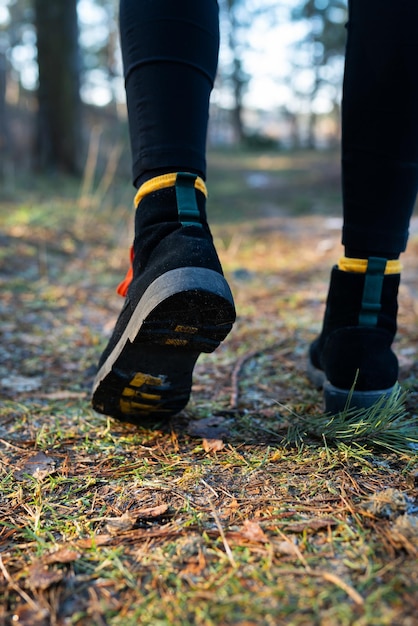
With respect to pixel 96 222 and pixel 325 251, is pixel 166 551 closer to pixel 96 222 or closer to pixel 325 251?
pixel 325 251

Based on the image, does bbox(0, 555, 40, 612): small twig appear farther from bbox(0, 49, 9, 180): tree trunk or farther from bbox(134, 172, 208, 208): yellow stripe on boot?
bbox(0, 49, 9, 180): tree trunk

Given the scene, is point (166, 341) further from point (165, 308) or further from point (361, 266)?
point (361, 266)

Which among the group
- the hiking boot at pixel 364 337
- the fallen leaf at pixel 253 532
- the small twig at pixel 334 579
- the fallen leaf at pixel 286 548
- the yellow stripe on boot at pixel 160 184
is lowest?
the fallen leaf at pixel 253 532

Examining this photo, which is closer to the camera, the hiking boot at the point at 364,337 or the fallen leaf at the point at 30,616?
the fallen leaf at the point at 30,616

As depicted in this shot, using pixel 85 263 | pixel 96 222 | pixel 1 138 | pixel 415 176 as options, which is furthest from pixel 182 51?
pixel 1 138

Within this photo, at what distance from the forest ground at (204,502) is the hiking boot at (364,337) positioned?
0.10 meters

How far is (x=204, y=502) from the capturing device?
2.63 feet

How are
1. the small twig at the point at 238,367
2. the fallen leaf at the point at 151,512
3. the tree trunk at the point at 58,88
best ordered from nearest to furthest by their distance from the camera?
the fallen leaf at the point at 151,512
the small twig at the point at 238,367
the tree trunk at the point at 58,88

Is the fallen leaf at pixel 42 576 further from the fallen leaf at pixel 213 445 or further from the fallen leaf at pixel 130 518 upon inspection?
the fallen leaf at pixel 213 445

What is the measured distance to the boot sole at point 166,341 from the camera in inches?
32.2

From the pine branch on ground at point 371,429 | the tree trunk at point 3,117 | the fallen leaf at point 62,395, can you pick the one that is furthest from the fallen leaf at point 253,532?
the tree trunk at point 3,117

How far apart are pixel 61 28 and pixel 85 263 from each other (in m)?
4.13

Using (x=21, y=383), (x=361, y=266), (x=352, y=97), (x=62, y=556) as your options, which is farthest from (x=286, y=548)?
(x=21, y=383)

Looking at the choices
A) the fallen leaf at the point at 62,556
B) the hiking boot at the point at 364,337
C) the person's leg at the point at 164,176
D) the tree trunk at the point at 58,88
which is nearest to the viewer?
the fallen leaf at the point at 62,556
